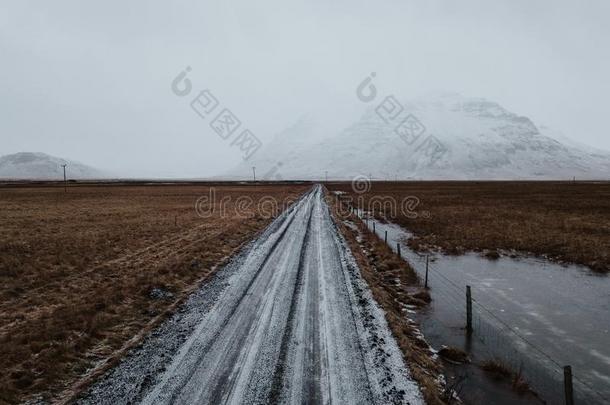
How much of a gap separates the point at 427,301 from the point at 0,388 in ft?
44.2

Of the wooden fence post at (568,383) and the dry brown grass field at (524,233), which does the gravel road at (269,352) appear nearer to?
the wooden fence post at (568,383)

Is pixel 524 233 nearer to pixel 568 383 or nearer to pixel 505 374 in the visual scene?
pixel 505 374

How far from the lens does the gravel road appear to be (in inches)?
320

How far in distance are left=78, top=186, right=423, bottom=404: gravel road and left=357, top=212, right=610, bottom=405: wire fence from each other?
291cm

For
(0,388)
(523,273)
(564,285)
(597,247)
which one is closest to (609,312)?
(564,285)

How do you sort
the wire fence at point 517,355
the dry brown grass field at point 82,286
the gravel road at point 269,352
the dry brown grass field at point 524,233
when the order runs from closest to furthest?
the gravel road at point 269,352, the wire fence at point 517,355, the dry brown grass field at point 82,286, the dry brown grass field at point 524,233

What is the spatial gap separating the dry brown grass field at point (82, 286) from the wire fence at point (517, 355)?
1006cm

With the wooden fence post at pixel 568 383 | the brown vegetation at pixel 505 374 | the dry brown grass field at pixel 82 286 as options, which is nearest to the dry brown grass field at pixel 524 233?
the brown vegetation at pixel 505 374

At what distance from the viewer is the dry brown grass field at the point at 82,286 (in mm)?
9586

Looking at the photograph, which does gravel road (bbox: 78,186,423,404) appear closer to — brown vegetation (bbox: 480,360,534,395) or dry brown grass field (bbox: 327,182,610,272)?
brown vegetation (bbox: 480,360,534,395)

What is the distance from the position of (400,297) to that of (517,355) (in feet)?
17.5

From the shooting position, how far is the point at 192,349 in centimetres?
1005

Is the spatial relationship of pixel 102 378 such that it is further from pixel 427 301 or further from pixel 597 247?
pixel 597 247

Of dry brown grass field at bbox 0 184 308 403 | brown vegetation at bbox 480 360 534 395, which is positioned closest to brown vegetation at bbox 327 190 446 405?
brown vegetation at bbox 480 360 534 395
